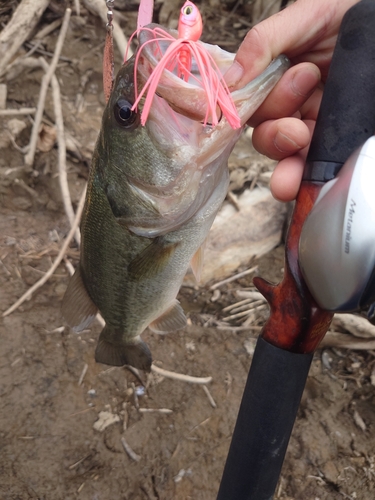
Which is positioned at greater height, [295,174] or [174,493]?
[295,174]

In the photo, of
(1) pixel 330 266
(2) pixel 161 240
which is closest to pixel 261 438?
(1) pixel 330 266

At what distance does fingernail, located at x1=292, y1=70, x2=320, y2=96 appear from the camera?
154cm

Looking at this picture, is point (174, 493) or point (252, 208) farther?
point (252, 208)

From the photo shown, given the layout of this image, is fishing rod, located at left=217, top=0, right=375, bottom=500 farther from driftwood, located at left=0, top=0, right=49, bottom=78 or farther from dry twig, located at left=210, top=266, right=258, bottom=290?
driftwood, located at left=0, top=0, right=49, bottom=78

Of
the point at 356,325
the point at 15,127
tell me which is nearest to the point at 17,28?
the point at 15,127

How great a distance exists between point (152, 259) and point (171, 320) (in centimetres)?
45

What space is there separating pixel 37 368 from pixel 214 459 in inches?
43.7

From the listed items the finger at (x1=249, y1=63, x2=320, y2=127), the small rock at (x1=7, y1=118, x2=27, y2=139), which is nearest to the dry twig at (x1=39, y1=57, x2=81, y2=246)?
the small rock at (x1=7, y1=118, x2=27, y2=139)

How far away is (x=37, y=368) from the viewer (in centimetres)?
268

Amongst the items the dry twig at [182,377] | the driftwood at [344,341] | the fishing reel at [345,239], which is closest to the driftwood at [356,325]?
the driftwood at [344,341]

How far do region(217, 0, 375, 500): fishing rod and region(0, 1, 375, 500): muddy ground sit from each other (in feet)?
3.62

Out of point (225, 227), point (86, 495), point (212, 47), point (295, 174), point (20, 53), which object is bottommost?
point (86, 495)

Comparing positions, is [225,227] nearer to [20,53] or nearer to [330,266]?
[330,266]

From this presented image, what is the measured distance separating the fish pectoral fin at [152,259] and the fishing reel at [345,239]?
0.52 meters
